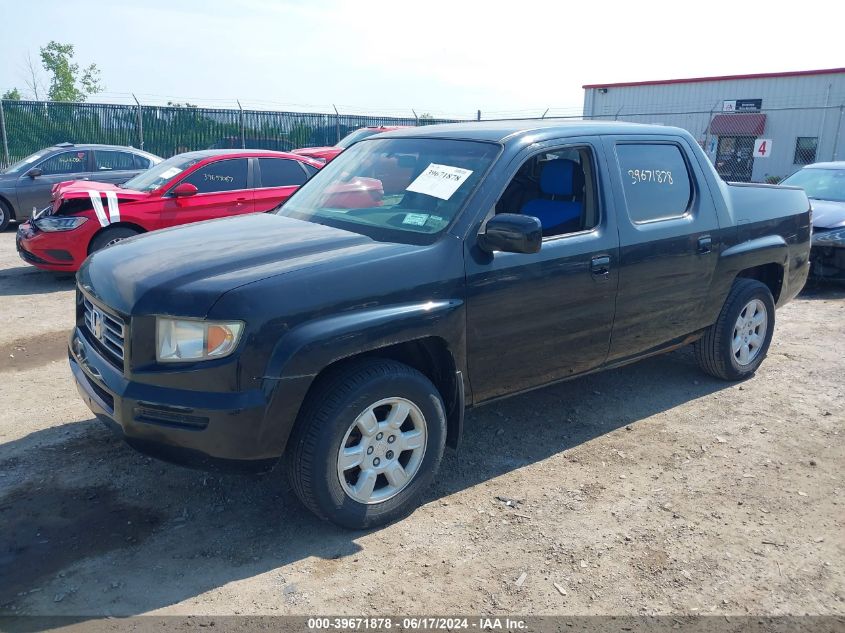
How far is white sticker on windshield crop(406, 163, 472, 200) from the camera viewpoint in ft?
12.8

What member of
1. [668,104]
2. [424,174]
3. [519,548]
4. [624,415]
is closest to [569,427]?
[624,415]

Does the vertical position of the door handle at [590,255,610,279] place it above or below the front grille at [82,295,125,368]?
above

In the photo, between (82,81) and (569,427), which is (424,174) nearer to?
(569,427)

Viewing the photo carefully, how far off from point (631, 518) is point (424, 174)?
2141mm

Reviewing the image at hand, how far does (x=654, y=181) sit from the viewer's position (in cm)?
473

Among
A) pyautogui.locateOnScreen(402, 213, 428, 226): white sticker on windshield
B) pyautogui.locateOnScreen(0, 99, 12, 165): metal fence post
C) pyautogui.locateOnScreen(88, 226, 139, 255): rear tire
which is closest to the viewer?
pyautogui.locateOnScreen(402, 213, 428, 226): white sticker on windshield

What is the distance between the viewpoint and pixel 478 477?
4.12 m

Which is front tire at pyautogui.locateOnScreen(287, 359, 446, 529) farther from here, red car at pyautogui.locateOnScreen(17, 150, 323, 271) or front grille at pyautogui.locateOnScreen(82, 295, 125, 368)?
red car at pyautogui.locateOnScreen(17, 150, 323, 271)

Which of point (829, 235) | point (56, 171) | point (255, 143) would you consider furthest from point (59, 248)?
point (255, 143)

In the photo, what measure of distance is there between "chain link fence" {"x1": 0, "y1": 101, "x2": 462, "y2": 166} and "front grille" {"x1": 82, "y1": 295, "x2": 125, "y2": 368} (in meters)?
17.4

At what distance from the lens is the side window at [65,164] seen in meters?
12.2

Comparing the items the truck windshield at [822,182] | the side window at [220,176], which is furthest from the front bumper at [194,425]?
the truck windshield at [822,182]

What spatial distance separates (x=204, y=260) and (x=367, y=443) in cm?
115

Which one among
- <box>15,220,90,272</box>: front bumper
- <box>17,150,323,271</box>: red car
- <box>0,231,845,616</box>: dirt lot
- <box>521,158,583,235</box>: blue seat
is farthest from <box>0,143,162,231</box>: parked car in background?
<box>521,158,583,235</box>: blue seat
